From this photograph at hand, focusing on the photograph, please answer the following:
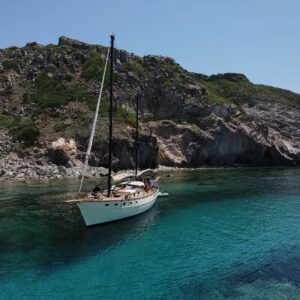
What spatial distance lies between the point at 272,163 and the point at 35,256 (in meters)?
97.5

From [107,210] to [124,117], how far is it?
66.7m

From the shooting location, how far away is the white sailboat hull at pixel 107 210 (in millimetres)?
34406

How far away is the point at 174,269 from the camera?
25.3m

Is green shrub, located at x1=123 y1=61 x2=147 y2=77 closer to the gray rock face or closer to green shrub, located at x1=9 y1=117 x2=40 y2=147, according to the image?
the gray rock face

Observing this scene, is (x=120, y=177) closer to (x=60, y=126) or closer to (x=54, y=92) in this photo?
(x=60, y=126)

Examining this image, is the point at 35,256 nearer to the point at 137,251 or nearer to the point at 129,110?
the point at 137,251

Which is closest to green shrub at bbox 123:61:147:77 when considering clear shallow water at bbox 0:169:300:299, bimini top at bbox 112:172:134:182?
bimini top at bbox 112:172:134:182

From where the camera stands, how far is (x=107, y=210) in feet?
118

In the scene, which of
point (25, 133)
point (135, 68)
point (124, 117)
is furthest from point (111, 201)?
point (135, 68)

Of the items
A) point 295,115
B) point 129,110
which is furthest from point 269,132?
point 129,110

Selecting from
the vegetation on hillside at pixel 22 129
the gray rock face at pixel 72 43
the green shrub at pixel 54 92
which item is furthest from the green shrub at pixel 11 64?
the vegetation on hillside at pixel 22 129

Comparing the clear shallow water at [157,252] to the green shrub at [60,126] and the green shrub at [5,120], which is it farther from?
the green shrub at [5,120]

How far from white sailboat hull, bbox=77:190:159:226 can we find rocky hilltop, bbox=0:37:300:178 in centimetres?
4045

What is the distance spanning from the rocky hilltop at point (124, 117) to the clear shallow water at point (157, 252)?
3478 centimetres
